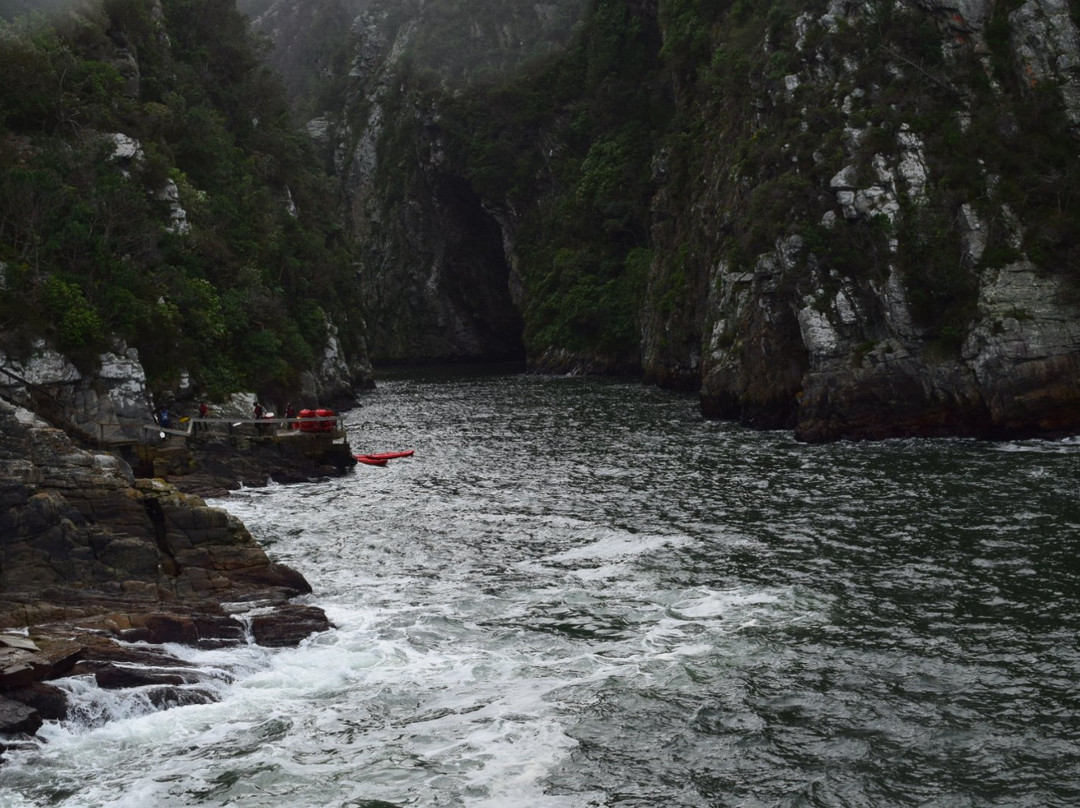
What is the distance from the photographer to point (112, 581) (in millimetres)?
25156

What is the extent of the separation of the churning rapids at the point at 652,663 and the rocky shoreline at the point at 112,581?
81cm

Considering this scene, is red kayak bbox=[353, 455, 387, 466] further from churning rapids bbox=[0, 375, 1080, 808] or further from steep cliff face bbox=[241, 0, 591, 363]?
steep cliff face bbox=[241, 0, 591, 363]

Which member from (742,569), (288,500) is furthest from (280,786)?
(288,500)

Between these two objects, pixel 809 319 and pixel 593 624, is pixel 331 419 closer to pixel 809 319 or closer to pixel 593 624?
pixel 809 319

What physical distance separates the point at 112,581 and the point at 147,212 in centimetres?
3138

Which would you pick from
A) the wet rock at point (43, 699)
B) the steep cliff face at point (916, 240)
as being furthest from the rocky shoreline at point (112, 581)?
the steep cliff face at point (916, 240)

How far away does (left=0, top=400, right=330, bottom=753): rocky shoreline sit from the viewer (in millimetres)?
20281

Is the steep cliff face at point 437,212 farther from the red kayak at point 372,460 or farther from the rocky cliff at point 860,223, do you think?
the red kayak at point 372,460

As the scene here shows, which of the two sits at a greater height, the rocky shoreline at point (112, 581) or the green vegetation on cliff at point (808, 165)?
the green vegetation on cliff at point (808, 165)

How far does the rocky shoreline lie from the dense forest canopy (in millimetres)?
15884

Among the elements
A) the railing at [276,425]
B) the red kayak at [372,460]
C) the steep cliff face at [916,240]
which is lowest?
the red kayak at [372,460]

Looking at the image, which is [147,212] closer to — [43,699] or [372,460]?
[372,460]

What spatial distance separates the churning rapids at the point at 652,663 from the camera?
1642 centimetres

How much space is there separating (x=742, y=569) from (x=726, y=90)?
53.9 m
